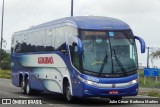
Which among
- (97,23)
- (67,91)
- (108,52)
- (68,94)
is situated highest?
(97,23)

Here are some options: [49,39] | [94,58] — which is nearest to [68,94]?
[94,58]

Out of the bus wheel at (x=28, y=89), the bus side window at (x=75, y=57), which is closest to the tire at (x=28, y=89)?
the bus wheel at (x=28, y=89)

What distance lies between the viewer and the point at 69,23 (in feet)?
62.1

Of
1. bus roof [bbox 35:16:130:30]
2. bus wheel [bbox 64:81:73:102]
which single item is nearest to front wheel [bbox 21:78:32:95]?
bus wheel [bbox 64:81:73:102]

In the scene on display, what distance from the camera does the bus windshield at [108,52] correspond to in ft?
57.9

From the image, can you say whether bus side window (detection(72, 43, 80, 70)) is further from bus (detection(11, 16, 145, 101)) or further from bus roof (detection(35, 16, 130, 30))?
bus roof (detection(35, 16, 130, 30))

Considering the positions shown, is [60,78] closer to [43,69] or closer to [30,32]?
[43,69]

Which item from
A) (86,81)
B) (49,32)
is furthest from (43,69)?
(86,81)

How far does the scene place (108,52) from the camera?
17844 mm

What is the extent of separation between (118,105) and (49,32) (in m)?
5.13

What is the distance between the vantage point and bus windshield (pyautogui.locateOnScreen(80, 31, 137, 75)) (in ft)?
57.9

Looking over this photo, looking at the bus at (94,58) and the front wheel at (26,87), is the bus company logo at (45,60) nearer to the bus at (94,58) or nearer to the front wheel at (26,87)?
the bus at (94,58)

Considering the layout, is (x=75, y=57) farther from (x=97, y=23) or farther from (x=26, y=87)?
(x=26, y=87)

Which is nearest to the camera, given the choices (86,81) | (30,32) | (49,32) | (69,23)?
(86,81)
